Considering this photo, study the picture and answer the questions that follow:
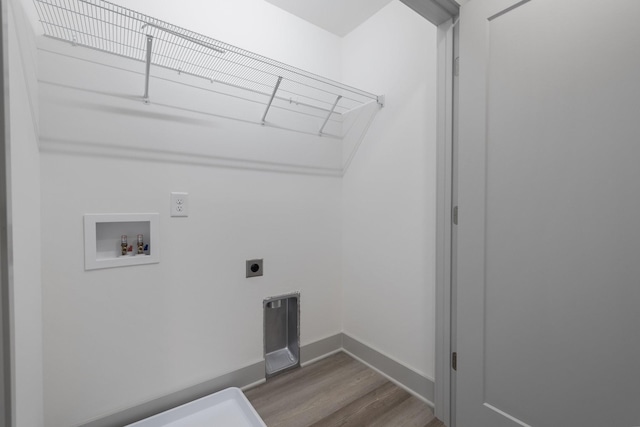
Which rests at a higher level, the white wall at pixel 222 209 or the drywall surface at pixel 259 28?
the drywall surface at pixel 259 28

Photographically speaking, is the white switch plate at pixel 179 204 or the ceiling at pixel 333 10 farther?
the ceiling at pixel 333 10

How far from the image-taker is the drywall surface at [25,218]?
79cm

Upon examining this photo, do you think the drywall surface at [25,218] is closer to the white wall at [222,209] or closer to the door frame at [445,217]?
the white wall at [222,209]

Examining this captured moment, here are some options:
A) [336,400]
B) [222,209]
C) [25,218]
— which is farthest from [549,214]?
[25,218]

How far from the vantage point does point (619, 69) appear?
2.65ft

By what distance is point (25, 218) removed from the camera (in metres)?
0.90

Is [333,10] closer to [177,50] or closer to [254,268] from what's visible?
[177,50]

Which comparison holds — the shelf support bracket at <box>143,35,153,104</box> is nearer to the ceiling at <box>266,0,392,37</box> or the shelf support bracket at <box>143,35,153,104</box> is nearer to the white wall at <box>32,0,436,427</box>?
the white wall at <box>32,0,436,427</box>

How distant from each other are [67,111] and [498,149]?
1742 millimetres

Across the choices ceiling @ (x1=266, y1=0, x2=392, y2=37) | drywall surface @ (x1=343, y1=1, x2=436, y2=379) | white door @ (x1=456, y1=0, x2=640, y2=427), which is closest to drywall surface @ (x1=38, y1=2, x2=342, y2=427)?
ceiling @ (x1=266, y1=0, x2=392, y2=37)

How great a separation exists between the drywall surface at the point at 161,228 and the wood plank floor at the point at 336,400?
0.21 meters

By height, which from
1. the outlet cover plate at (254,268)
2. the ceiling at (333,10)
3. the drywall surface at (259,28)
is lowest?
the outlet cover plate at (254,268)

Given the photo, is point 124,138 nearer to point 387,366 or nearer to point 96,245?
point 96,245

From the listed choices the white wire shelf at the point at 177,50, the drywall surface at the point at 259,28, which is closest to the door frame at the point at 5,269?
the white wire shelf at the point at 177,50
